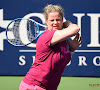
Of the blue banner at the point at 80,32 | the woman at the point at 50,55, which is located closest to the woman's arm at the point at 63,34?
the woman at the point at 50,55

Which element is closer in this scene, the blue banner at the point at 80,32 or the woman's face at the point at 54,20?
the woman's face at the point at 54,20

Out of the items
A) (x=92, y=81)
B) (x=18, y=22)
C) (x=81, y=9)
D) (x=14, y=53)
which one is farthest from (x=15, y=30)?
(x=92, y=81)

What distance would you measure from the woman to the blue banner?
251 centimetres

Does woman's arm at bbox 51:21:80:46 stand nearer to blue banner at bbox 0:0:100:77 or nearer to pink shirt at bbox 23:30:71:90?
pink shirt at bbox 23:30:71:90

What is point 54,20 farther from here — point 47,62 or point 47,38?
point 47,62

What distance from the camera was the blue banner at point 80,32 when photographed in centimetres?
434

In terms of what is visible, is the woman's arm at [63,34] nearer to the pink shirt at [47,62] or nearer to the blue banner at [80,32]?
the pink shirt at [47,62]

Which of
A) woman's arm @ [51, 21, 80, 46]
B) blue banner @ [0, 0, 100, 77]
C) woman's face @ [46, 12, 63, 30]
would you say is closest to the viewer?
woman's arm @ [51, 21, 80, 46]

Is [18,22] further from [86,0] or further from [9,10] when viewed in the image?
[86,0]

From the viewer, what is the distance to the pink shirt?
178 cm

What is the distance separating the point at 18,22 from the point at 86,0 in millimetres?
1347

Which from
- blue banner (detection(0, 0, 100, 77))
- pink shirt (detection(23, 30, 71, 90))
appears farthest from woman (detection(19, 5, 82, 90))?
blue banner (detection(0, 0, 100, 77))

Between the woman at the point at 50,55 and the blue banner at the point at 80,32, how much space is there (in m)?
2.51

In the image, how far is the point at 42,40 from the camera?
1793mm
